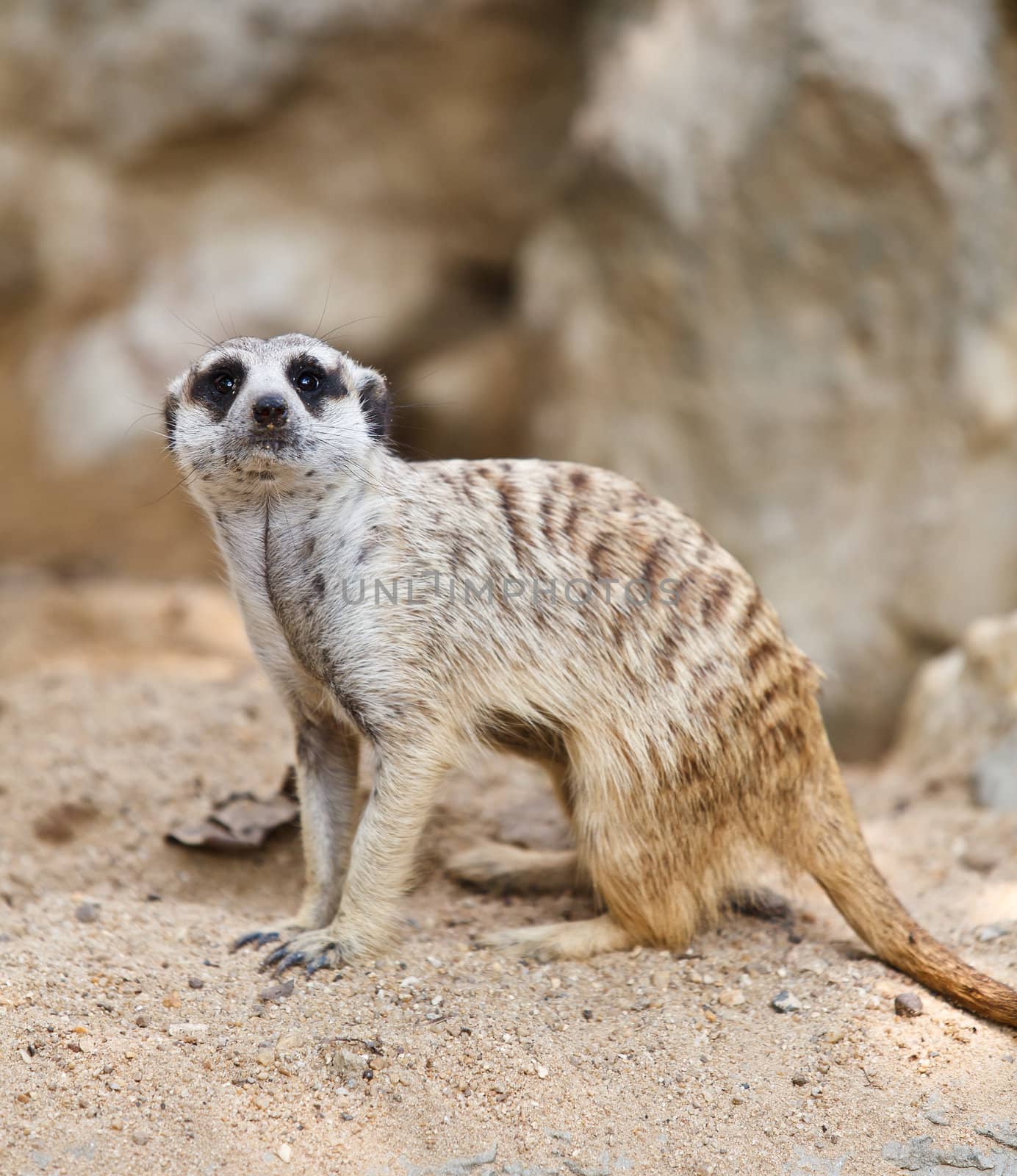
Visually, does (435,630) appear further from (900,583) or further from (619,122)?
(619,122)

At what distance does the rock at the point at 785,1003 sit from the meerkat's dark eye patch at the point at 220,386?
1.68 m

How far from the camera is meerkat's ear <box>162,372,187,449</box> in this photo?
2.61 m

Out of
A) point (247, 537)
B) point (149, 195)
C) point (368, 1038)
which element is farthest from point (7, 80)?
point (368, 1038)

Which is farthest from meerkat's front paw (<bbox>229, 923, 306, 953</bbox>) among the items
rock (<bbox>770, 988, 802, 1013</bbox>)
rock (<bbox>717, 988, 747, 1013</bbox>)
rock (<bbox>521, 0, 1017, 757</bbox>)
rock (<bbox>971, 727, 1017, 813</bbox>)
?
rock (<bbox>521, 0, 1017, 757</bbox>)

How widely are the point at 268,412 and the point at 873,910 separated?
1.67 meters

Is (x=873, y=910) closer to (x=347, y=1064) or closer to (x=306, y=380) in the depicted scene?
(x=347, y=1064)

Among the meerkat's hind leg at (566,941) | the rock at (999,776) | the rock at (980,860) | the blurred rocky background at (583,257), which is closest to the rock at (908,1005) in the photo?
the meerkat's hind leg at (566,941)

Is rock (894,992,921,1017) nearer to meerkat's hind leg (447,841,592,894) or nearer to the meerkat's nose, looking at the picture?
meerkat's hind leg (447,841,592,894)

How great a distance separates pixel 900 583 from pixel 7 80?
4.55 metres

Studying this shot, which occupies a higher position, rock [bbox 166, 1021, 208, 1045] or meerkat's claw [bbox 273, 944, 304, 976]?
meerkat's claw [bbox 273, 944, 304, 976]

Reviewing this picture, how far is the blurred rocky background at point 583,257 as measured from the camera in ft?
14.7

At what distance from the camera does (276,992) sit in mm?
2355

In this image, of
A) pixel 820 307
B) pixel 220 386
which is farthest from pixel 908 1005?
pixel 820 307

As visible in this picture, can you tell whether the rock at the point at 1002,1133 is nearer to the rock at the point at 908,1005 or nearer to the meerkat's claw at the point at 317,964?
the rock at the point at 908,1005
